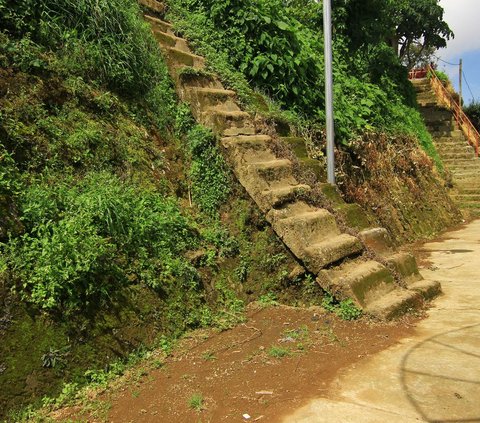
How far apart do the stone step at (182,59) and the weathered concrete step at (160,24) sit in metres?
0.70

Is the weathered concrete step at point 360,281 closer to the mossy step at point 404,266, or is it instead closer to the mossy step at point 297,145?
the mossy step at point 404,266

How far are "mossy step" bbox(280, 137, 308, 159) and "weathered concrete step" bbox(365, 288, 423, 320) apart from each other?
229 cm

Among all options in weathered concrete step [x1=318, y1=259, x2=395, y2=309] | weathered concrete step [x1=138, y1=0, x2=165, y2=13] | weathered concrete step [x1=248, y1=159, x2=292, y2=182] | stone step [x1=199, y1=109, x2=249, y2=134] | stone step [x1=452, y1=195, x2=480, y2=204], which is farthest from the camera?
stone step [x1=452, y1=195, x2=480, y2=204]

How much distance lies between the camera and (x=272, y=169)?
5074 millimetres

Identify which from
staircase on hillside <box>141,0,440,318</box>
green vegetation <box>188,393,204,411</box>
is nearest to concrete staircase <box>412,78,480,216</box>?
staircase on hillside <box>141,0,440,318</box>

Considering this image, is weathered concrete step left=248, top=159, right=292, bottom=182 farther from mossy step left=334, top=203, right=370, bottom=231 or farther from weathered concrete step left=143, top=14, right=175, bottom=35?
weathered concrete step left=143, top=14, right=175, bottom=35

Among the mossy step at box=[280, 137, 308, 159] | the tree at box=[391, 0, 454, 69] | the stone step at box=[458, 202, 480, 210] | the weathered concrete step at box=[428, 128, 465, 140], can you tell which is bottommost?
the stone step at box=[458, 202, 480, 210]

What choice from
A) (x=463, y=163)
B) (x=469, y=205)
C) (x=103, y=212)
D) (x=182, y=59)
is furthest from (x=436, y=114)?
(x=103, y=212)

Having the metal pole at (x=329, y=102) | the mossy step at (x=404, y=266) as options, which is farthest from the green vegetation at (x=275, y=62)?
the mossy step at (x=404, y=266)

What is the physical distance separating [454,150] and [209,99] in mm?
13732

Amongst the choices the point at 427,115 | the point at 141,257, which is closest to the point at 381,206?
the point at 141,257

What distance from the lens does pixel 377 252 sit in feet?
16.9

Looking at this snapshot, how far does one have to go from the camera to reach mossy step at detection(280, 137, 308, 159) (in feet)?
19.9

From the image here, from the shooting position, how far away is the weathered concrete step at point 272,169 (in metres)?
4.96
